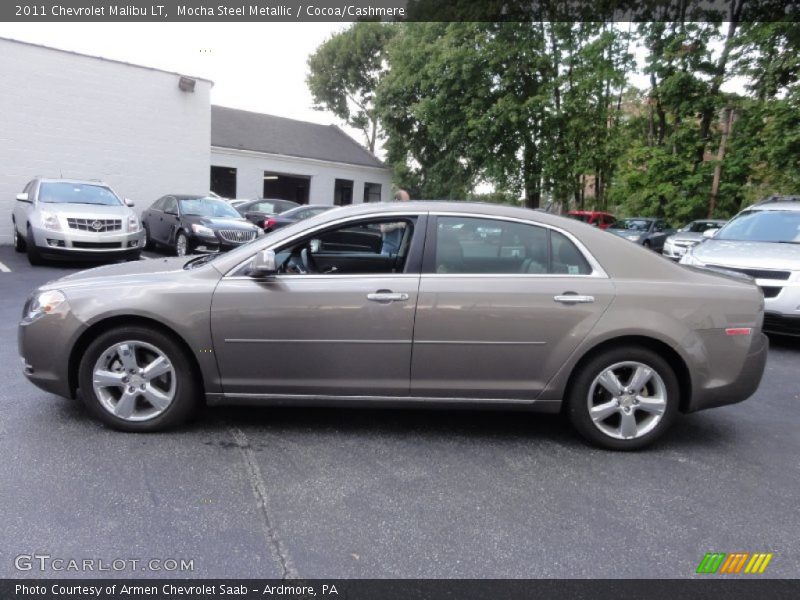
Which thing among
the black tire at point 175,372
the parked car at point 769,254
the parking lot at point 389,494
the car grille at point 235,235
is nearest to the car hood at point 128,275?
the black tire at point 175,372

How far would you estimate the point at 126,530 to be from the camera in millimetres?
2572

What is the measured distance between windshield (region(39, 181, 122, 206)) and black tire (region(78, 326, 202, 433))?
27.8 feet

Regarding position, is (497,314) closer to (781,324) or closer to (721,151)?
(781,324)

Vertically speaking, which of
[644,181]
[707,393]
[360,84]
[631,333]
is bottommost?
[707,393]

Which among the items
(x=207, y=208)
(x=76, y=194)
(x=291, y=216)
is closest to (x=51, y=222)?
(x=76, y=194)

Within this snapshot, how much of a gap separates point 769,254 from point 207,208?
35.2 ft

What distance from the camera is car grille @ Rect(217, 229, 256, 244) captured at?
11.6 metres

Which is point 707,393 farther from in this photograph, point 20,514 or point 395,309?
point 20,514

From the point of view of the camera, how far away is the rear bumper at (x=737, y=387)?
3543 millimetres

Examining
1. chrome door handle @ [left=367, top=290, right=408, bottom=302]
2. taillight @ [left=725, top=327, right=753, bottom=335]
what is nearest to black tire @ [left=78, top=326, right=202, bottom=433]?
chrome door handle @ [left=367, top=290, right=408, bottom=302]

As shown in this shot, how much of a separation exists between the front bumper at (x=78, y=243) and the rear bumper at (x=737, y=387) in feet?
32.3

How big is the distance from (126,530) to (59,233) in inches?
350

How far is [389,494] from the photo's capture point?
2.98 meters

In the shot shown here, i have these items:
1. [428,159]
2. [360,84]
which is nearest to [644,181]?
[428,159]
